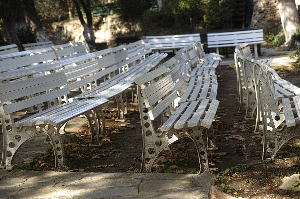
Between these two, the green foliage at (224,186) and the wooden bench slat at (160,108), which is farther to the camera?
the wooden bench slat at (160,108)

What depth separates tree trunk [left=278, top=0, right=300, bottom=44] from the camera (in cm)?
1661

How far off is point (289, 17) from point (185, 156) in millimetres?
13094

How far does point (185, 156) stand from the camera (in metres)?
5.15

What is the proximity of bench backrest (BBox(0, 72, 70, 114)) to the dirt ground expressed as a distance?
0.63 metres

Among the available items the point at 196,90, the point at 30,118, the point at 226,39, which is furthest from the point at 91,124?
the point at 226,39

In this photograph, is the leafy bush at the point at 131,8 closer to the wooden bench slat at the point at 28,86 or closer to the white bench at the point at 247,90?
the white bench at the point at 247,90

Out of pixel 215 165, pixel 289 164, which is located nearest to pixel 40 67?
pixel 215 165

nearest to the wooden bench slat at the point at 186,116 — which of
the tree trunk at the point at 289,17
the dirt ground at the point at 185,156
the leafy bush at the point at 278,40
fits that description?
the dirt ground at the point at 185,156

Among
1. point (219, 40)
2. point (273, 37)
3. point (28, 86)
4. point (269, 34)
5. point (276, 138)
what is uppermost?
point (28, 86)

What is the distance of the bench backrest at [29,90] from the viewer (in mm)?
4869

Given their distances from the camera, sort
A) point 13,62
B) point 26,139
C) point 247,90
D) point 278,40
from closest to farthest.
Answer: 1. point 26,139
2. point 247,90
3. point 13,62
4. point 278,40

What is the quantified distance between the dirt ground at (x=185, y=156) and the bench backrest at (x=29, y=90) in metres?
0.63

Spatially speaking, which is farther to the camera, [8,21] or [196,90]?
[8,21]

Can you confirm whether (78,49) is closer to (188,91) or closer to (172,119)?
(188,91)
